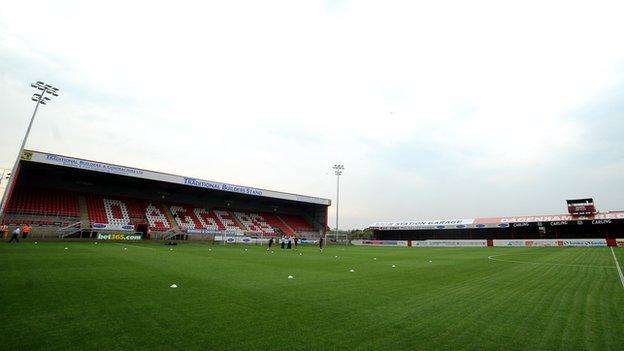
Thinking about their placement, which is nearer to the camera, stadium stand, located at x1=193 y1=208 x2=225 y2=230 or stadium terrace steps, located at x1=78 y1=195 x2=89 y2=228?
stadium terrace steps, located at x1=78 y1=195 x2=89 y2=228

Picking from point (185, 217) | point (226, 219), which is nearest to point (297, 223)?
point (226, 219)

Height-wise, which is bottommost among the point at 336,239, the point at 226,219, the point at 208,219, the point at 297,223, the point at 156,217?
the point at 336,239

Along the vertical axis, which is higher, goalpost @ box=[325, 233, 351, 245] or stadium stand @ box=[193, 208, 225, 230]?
stadium stand @ box=[193, 208, 225, 230]

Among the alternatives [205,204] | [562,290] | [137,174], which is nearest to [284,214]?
[205,204]

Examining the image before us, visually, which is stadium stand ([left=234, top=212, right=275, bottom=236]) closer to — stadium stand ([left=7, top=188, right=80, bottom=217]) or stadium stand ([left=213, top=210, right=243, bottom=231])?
stadium stand ([left=213, top=210, right=243, bottom=231])

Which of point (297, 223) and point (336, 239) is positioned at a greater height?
point (297, 223)

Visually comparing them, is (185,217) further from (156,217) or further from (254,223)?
(254,223)

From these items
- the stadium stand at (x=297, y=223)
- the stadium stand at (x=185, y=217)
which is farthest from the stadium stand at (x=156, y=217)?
the stadium stand at (x=297, y=223)

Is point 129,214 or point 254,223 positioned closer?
point 129,214

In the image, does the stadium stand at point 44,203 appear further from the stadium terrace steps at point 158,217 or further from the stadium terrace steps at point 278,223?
the stadium terrace steps at point 278,223

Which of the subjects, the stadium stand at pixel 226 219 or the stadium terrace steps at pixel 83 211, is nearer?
the stadium terrace steps at pixel 83 211

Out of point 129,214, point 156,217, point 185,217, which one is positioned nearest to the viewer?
point 129,214

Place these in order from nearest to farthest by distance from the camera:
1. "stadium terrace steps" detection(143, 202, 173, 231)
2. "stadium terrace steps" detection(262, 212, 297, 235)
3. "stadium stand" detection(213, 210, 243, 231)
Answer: "stadium terrace steps" detection(143, 202, 173, 231) → "stadium stand" detection(213, 210, 243, 231) → "stadium terrace steps" detection(262, 212, 297, 235)

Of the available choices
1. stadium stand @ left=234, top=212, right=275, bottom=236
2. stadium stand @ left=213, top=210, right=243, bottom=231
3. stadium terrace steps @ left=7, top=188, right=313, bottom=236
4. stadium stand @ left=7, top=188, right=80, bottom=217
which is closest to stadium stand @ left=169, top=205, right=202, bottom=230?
stadium terrace steps @ left=7, top=188, right=313, bottom=236
